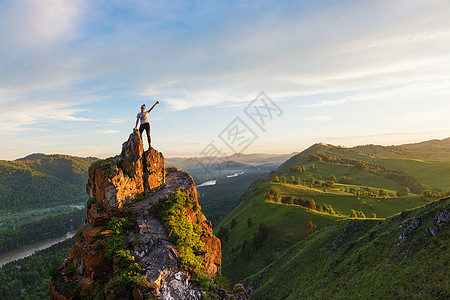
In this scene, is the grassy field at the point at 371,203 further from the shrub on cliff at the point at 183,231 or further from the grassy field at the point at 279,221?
the shrub on cliff at the point at 183,231

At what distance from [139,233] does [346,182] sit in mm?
179265

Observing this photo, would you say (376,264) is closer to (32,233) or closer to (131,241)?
(131,241)

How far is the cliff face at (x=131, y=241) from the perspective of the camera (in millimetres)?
15133

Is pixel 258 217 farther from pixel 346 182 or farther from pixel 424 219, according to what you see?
pixel 346 182

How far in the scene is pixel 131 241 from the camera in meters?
18.0

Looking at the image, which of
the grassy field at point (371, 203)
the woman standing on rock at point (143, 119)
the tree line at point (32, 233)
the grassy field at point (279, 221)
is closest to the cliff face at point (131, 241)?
the woman standing on rock at point (143, 119)

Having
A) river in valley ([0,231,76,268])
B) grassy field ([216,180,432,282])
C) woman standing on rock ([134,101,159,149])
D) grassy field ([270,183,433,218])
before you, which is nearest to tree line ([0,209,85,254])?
river in valley ([0,231,76,268])

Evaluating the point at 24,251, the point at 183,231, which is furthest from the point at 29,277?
the point at 183,231

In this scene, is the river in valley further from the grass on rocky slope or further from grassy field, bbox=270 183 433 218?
grassy field, bbox=270 183 433 218

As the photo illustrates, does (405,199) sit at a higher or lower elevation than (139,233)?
lower

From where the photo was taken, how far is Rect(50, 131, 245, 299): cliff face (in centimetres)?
1513

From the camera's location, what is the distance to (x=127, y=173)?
77.5 feet

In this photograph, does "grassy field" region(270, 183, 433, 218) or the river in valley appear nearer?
"grassy field" region(270, 183, 433, 218)

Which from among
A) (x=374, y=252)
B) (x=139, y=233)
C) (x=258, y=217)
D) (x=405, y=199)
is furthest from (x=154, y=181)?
(x=405, y=199)
